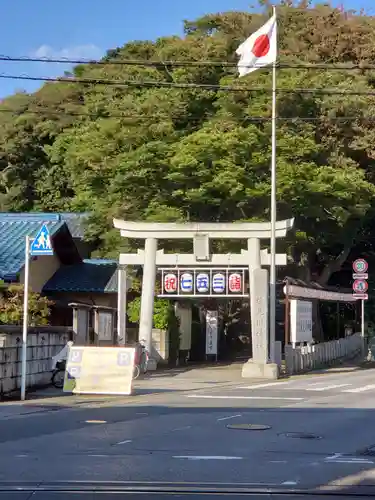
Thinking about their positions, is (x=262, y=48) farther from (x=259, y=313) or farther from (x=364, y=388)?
(x=364, y=388)

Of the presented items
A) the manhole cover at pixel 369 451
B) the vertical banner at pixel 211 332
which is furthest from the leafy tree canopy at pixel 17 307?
the manhole cover at pixel 369 451

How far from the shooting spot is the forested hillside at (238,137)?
Answer: 32.0m

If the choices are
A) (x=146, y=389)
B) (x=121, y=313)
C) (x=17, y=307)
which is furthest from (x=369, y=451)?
(x=121, y=313)

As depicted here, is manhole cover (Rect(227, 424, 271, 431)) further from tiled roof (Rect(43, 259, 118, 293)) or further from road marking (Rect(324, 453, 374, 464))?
tiled roof (Rect(43, 259, 118, 293))

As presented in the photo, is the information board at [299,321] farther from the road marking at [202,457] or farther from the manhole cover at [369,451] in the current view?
the road marking at [202,457]

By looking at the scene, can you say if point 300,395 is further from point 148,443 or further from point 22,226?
point 22,226

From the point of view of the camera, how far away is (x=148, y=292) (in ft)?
96.3

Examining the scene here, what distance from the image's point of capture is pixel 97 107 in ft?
127

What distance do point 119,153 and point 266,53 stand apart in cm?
937

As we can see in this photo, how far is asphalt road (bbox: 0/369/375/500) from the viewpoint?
924cm

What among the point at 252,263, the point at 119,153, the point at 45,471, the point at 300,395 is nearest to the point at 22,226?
the point at 119,153

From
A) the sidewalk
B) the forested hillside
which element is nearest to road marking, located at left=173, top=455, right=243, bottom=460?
the sidewalk

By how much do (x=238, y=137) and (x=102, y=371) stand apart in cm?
1488

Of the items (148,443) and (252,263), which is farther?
(252,263)
